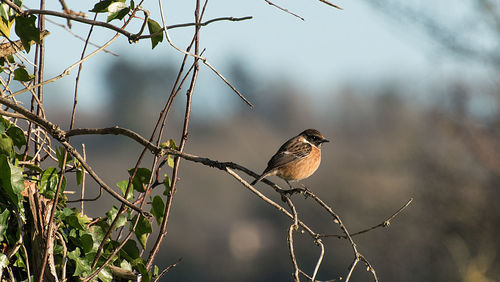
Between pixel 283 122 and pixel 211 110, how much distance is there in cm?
708

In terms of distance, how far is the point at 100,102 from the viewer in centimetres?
7875

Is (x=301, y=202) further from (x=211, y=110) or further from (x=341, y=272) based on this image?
(x=211, y=110)

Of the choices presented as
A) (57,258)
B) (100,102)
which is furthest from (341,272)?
(100,102)

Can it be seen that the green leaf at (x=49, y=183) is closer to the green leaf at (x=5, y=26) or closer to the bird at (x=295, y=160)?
the green leaf at (x=5, y=26)

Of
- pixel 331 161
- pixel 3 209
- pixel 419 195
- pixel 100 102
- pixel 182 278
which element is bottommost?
pixel 100 102

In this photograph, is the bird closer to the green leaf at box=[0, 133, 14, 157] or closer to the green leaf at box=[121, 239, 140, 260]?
the green leaf at box=[121, 239, 140, 260]

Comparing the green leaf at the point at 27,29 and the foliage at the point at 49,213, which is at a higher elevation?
the green leaf at the point at 27,29

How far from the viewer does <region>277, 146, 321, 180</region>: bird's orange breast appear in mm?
6629

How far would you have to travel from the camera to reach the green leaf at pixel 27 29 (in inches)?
106

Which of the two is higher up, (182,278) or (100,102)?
(182,278)

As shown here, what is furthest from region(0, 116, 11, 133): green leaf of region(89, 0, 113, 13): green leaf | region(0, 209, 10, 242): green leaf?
region(89, 0, 113, 13): green leaf

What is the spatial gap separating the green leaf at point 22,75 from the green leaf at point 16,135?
0.23 m

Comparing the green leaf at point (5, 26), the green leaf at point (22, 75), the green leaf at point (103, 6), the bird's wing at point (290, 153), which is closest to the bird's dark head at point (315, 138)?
the bird's wing at point (290, 153)

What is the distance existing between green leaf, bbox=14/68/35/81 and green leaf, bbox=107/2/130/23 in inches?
23.5
